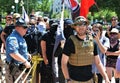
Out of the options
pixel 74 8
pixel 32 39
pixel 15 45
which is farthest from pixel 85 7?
pixel 32 39

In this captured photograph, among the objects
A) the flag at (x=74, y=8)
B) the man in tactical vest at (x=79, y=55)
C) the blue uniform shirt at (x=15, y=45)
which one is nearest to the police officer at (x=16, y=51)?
the blue uniform shirt at (x=15, y=45)

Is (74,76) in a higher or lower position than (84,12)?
lower

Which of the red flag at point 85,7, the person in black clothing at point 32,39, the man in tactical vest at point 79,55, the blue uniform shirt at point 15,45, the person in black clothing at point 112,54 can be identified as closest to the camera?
the man in tactical vest at point 79,55

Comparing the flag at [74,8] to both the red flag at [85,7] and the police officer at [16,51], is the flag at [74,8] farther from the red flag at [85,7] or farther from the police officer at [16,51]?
the police officer at [16,51]

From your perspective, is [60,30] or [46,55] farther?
[46,55]

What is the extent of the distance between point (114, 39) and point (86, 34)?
3.39m

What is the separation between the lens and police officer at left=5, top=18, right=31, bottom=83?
21.9ft

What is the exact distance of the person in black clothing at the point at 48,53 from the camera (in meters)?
8.41

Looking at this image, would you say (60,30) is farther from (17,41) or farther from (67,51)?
(67,51)

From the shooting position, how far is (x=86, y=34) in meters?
5.92

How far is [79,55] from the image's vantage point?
19.1 ft

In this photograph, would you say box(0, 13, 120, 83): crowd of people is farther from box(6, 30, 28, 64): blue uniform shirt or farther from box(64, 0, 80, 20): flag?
box(64, 0, 80, 20): flag

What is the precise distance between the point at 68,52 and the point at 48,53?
105 inches

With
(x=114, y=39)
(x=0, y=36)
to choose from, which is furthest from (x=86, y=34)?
(x=0, y=36)
